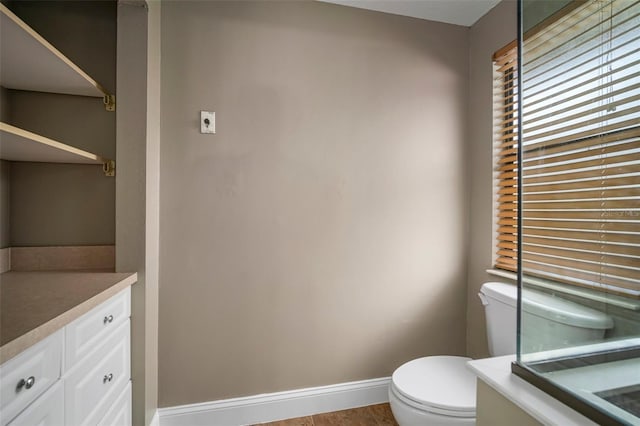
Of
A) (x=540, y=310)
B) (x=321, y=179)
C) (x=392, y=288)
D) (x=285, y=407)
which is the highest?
(x=321, y=179)

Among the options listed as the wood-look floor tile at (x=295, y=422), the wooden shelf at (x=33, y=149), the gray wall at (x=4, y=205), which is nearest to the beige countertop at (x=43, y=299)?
the gray wall at (x=4, y=205)

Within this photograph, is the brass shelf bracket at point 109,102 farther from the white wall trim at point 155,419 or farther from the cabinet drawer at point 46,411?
the white wall trim at point 155,419

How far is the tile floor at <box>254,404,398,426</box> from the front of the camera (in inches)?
66.6

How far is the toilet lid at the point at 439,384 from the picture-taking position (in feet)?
3.91

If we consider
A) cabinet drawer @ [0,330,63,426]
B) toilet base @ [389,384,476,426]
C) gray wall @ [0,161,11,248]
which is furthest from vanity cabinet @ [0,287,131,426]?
toilet base @ [389,384,476,426]

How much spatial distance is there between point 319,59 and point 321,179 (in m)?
0.70

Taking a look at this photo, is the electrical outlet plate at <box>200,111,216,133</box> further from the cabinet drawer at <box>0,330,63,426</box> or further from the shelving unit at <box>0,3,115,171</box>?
the cabinet drawer at <box>0,330,63,426</box>

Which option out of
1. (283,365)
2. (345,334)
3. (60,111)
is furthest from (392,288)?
(60,111)

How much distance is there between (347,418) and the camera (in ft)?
5.70

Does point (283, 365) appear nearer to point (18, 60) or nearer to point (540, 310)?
point (540, 310)

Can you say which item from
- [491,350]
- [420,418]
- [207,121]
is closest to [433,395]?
[420,418]

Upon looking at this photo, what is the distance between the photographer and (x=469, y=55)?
2016 millimetres

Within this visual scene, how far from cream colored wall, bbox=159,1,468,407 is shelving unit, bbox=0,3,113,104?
38 cm

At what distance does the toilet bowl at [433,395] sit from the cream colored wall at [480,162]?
0.58m
